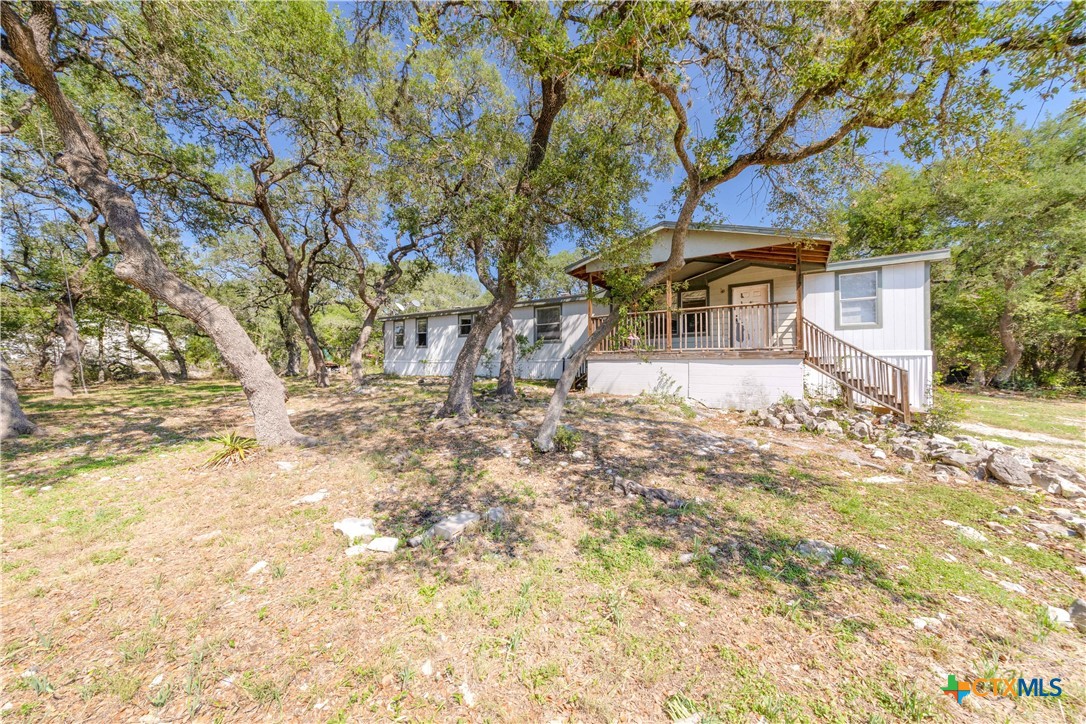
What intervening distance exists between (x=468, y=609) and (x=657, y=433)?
4390 millimetres

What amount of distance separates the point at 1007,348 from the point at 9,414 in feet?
85.7

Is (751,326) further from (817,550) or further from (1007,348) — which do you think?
(1007,348)

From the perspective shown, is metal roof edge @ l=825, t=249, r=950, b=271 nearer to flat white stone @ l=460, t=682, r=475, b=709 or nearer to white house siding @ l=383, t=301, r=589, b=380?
white house siding @ l=383, t=301, r=589, b=380

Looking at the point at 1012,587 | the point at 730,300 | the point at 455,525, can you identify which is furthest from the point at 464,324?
the point at 1012,587

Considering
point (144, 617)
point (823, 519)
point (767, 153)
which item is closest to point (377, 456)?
point (144, 617)

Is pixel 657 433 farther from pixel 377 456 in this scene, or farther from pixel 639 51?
pixel 639 51

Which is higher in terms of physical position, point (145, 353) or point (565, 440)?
point (145, 353)

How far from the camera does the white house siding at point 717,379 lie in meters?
7.61

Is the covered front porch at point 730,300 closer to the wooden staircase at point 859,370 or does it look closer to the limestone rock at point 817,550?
the wooden staircase at point 859,370

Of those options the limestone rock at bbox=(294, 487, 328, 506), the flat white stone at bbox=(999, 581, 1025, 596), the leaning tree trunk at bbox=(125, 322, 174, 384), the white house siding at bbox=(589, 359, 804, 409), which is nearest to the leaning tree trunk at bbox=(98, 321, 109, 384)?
the leaning tree trunk at bbox=(125, 322, 174, 384)

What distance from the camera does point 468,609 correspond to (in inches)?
86.6

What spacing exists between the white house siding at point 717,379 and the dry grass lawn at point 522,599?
11.7ft

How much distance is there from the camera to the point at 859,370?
7461mm

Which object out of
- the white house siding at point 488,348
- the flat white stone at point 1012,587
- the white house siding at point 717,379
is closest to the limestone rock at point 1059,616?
the flat white stone at point 1012,587
